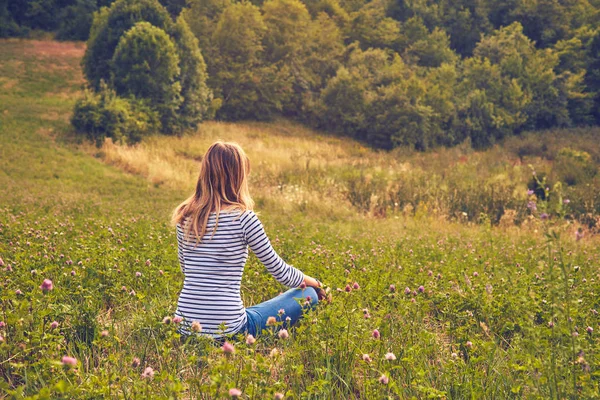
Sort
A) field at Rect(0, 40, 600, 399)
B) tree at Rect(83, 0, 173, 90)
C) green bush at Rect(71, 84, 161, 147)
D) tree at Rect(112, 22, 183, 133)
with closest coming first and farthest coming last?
1. field at Rect(0, 40, 600, 399)
2. green bush at Rect(71, 84, 161, 147)
3. tree at Rect(112, 22, 183, 133)
4. tree at Rect(83, 0, 173, 90)

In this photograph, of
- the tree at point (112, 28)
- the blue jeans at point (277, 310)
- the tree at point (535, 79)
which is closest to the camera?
the blue jeans at point (277, 310)

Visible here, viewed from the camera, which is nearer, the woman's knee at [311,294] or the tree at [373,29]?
the woman's knee at [311,294]

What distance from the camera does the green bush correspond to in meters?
20.7

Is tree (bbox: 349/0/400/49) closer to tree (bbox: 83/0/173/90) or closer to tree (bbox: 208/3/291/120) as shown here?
tree (bbox: 208/3/291/120)

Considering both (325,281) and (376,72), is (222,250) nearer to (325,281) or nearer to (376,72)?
(325,281)

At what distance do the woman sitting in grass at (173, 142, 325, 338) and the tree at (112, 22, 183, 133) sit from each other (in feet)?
70.5

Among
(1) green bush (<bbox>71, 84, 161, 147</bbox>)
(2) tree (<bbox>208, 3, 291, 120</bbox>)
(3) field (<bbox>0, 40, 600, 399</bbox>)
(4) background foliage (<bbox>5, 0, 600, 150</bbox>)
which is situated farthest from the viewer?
(2) tree (<bbox>208, 3, 291, 120</bbox>)

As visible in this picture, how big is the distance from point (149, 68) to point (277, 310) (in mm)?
22364

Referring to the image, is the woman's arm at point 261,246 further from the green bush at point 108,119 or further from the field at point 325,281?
the green bush at point 108,119

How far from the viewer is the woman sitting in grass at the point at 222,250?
3324mm

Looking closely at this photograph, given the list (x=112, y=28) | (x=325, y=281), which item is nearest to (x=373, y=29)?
(x=112, y=28)

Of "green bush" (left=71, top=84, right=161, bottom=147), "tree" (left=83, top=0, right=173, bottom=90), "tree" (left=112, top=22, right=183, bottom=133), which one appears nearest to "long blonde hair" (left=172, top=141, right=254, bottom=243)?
"green bush" (left=71, top=84, right=161, bottom=147)

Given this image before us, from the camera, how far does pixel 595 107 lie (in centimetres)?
3838

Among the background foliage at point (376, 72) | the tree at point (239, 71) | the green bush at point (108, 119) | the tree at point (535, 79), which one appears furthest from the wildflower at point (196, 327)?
the tree at point (535, 79)
